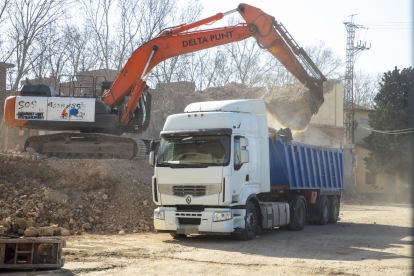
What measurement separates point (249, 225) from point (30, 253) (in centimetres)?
582

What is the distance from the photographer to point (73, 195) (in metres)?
14.9

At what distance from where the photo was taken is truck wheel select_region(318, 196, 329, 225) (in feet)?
55.1

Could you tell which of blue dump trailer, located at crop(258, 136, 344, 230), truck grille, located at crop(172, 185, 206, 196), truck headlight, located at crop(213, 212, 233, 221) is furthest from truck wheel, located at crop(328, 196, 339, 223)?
truck grille, located at crop(172, 185, 206, 196)

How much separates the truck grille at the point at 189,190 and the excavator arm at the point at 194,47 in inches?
238

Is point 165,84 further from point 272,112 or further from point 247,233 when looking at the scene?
point 247,233

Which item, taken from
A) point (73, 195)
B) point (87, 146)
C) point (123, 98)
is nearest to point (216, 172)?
point (73, 195)

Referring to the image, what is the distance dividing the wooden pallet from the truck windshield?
163 inches

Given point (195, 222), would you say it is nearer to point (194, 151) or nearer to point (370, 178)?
point (194, 151)

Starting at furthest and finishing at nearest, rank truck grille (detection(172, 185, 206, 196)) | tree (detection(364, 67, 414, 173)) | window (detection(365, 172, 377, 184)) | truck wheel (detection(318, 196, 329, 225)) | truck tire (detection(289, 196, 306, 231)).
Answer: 1. window (detection(365, 172, 377, 184))
2. tree (detection(364, 67, 414, 173))
3. truck wheel (detection(318, 196, 329, 225))
4. truck tire (detection(289, 196, 306, 231))
5. truck grille (detection(172, 185, 206, 196))

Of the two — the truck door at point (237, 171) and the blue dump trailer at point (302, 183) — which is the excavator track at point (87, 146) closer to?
the blue dump trailer at point (302, 183)

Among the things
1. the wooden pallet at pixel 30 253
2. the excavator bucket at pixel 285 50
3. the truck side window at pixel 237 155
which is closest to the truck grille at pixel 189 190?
the truck side window at pixel 237 155

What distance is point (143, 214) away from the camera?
563 inches

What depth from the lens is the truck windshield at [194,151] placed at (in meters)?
11.1

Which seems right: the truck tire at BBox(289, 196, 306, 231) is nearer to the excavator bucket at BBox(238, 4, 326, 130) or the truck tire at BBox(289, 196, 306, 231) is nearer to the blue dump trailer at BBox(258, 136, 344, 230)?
the blue dump trailer at BBox(258, 136, 344, 230)
